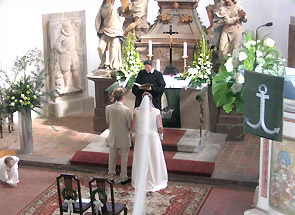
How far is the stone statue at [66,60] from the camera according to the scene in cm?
1505

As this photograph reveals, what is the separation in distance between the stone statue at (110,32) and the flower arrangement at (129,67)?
1.06 m

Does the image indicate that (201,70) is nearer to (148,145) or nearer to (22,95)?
(148,145)

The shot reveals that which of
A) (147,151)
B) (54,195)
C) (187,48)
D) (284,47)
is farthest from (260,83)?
(284,47)

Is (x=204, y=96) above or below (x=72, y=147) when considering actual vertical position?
above

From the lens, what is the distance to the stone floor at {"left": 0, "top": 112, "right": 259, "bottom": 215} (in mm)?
9789

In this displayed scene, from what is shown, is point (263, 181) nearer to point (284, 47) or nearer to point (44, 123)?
point (284, 47)

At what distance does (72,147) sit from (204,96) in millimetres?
2932

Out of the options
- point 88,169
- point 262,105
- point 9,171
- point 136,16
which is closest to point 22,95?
point 9,171

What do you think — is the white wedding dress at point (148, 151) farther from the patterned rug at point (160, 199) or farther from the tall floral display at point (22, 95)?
the tall floral display at point (22, 95)

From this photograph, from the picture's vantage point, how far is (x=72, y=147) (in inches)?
488

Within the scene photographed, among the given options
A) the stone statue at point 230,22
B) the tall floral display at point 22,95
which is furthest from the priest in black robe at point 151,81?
the stone statue at point 230,22

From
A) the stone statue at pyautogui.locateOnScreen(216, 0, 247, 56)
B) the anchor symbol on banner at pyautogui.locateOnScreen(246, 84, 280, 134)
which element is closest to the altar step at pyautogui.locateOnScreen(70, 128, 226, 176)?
the stone statue at pyautogui.locateOnScreen(216, 0, 247, 56)

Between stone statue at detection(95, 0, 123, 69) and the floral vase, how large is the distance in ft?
8.20

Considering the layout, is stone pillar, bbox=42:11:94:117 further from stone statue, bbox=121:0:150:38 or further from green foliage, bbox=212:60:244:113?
green foliage, bbox=212:60:244:113
